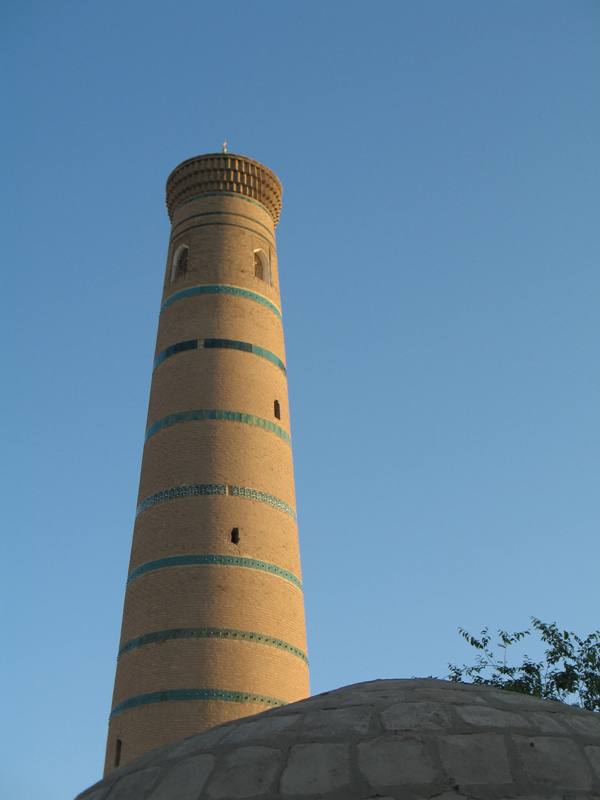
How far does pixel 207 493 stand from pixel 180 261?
198 inches

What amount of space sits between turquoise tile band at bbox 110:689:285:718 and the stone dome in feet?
30.1

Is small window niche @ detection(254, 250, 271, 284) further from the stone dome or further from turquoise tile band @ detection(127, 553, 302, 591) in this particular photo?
→ the stone dome

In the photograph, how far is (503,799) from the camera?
117 inches

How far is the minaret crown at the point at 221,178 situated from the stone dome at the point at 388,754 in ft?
48.0

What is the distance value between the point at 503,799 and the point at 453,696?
642 millimetres

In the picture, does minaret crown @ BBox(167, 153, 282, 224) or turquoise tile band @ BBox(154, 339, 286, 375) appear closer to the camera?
turquoise tile band @ BBox(154, 339, 286, 375)

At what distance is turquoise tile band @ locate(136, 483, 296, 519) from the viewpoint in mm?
14125

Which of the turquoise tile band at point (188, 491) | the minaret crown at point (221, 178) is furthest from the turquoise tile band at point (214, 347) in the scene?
the minaret crown at point (221, 178)

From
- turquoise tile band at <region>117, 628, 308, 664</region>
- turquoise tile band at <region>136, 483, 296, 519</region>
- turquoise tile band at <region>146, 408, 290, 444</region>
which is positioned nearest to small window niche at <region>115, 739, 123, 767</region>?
turquoise tile band at <region>117, 628, 308, 664</region>

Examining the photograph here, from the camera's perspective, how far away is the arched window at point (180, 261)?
1708 centimetres

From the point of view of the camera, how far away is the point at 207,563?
44.2 ft

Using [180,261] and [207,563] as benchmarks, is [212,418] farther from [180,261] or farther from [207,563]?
[180,261]

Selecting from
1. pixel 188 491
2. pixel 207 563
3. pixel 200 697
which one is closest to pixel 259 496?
pixel 188 491

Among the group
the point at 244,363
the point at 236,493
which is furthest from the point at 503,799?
the point at 244,363
